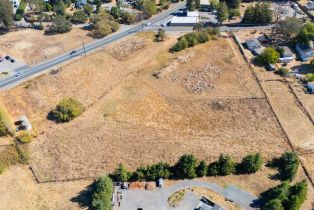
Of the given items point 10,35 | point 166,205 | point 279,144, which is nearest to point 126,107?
point 166,205

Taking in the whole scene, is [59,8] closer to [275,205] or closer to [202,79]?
[202,79]

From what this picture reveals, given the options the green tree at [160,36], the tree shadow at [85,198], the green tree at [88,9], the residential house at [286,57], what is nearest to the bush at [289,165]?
the tree shadow at [85,198]

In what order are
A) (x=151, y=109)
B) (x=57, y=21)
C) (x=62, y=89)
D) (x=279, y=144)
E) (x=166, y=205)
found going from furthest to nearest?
(x=57, y=21) < (x=62, y=89) < (x=151, y=109) < (x=279, y=144) < (x=166, y=205)

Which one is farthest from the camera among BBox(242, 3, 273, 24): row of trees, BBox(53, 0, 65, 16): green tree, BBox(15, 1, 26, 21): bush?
BBox(53, 0, 65, 16): green tree

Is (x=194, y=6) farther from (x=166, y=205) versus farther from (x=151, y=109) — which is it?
(x=166, y=205)

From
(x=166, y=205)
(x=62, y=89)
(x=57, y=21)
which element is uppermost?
(x=57, y=21)

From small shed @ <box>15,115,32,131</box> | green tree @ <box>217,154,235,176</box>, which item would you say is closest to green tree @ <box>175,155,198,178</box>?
green tree @ <box>217,154,235,176</box>

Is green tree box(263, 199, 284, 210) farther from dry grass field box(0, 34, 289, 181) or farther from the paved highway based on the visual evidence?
the paved highway
